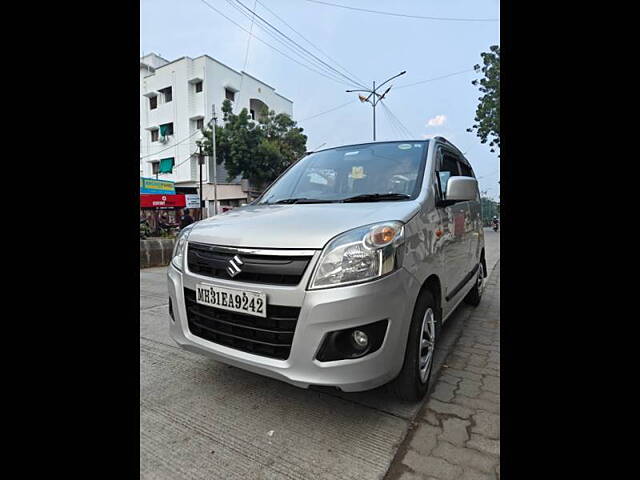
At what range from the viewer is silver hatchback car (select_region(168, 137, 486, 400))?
165 cm

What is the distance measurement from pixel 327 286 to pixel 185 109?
1138 inches

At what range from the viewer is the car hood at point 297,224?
5.75 ft

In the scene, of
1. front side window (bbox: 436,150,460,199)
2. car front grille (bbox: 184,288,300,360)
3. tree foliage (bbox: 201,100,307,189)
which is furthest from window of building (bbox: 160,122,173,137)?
car front grille (bbox: 184,288,300,360)

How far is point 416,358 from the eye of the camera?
1.93 metres

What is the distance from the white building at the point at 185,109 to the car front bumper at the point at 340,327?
83.9 ft

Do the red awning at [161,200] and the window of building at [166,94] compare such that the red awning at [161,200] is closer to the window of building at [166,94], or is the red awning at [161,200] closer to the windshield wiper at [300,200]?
the windshield wiper at [300,200]

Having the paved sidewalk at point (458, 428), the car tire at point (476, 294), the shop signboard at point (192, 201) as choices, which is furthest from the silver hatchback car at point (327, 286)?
the shop signboard at point (192, 201)

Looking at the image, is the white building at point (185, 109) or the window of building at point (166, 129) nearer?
the white building at point (185, 109)
